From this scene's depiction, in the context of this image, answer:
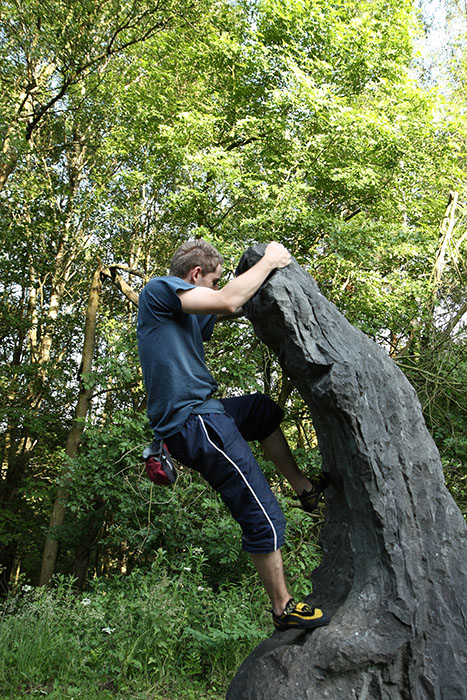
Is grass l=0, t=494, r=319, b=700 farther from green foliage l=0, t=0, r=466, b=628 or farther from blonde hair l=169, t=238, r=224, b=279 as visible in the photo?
blonde hair l=169, t=238, r=224, b=279

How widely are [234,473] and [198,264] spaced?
100 centimetres

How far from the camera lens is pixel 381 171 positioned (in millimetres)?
9547

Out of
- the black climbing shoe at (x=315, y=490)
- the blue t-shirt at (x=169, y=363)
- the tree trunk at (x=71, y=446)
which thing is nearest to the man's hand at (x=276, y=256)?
the blue t-shirt at (x=169, y=363)

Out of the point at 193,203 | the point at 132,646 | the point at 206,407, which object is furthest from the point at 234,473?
the point at 193,203

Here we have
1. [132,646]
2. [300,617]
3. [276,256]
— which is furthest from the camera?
[132,646]

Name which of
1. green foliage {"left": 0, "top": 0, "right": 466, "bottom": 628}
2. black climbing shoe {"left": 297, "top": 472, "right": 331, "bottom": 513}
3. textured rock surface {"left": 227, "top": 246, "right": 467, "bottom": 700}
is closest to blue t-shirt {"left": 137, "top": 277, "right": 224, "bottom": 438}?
textured rock surface {"left": 227, "top": 246, "right": 467, "bottom": 700}

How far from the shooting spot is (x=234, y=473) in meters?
2.29

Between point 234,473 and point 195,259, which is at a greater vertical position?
point 195,259

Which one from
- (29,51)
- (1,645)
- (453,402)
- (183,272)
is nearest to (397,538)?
(183,272)

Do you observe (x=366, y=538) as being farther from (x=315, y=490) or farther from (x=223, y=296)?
(x=223, y=296)

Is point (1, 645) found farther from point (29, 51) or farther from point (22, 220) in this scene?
point (22, 220)

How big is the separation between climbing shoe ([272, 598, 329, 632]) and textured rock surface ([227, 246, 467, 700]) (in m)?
0.06

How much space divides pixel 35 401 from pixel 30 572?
448 centimetres

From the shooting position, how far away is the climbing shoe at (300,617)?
2.20 metres
